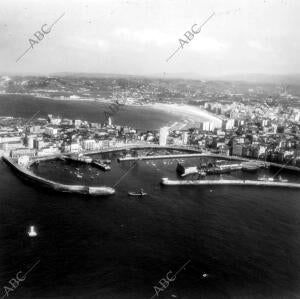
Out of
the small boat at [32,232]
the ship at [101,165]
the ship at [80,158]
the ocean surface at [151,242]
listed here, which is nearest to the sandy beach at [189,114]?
the ship at [80,158]

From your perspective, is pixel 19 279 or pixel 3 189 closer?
pixel 19 279

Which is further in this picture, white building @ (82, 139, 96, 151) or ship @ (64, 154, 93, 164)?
white building @ (82, 139, 96, 151)

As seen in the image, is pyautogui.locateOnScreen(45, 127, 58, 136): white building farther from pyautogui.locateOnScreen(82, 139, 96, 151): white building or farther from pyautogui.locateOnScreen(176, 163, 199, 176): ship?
pyautogui.locateOnScreen(176, 163, 199, 176): ship

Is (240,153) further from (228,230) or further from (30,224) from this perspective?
(30,224)

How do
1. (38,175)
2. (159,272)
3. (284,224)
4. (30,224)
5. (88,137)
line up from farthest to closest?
(88,137), (38,175), (284,224), (30,224), (159,272)

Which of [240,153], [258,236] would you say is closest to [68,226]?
[258,236]

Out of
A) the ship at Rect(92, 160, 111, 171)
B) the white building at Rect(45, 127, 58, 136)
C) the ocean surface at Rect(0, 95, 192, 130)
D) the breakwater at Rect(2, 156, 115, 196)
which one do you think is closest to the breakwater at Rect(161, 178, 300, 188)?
the breakwater at Rect(2, 156, 115, 196)

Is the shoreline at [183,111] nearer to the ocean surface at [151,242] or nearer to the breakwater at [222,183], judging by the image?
the breakwater at [222,183]

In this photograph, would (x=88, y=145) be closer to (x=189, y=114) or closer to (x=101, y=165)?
(x=101, y=165)
